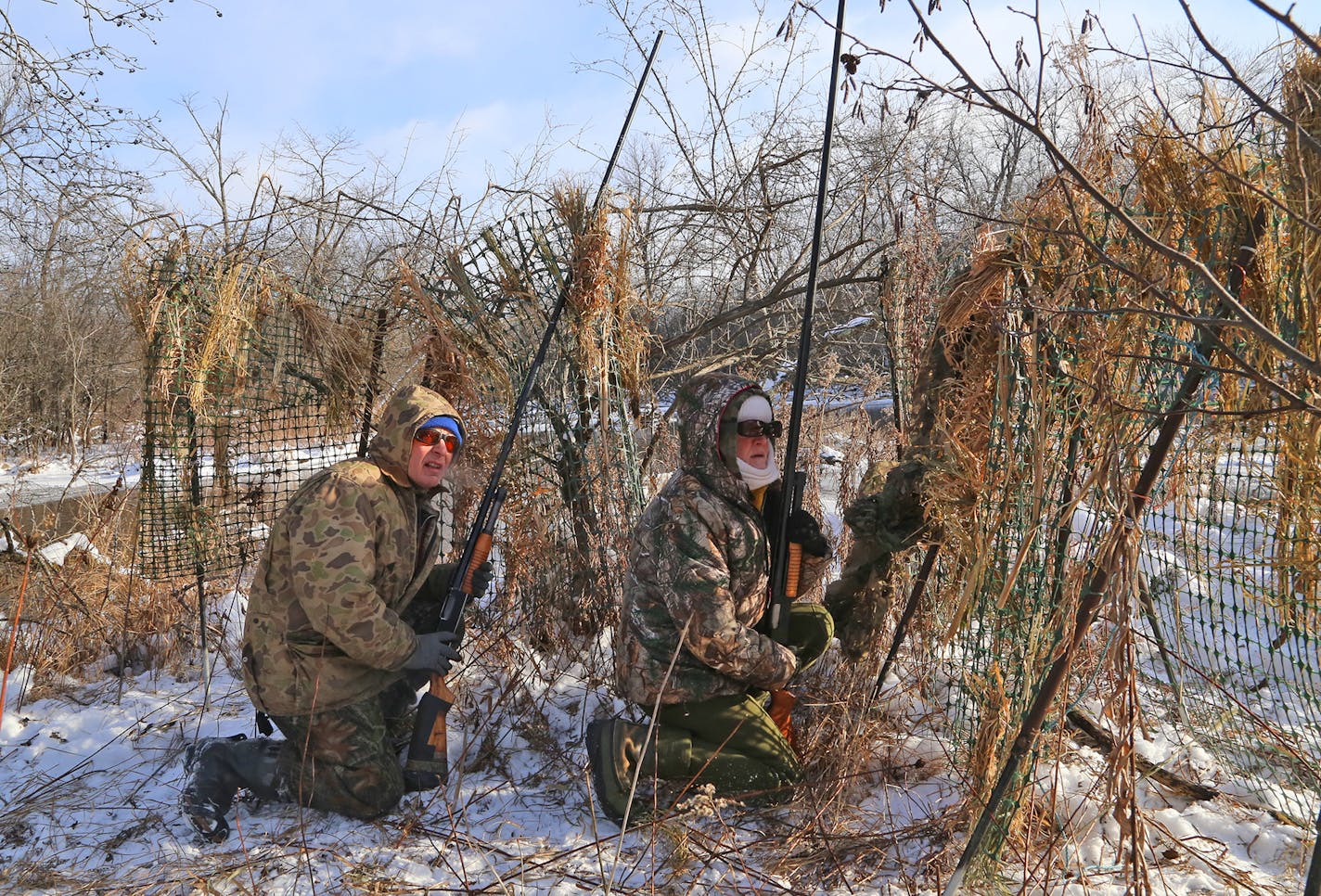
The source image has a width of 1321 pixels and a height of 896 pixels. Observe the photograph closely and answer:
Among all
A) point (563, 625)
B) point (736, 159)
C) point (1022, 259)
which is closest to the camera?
point (1022, 259)

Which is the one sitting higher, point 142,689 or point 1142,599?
point 1142,599

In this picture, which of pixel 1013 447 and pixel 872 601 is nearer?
pixel 1013 447

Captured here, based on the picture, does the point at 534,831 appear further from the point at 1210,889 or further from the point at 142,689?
the point at 142,689

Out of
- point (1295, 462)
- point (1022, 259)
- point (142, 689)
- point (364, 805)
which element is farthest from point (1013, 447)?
point (142, 689)

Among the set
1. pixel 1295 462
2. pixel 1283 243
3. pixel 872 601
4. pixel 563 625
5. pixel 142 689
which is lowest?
pixel 142 689

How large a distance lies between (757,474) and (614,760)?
1.14 m

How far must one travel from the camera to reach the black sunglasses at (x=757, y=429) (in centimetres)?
320

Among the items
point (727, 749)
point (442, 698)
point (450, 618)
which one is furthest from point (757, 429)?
point (442, 698)

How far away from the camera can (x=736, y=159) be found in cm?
664

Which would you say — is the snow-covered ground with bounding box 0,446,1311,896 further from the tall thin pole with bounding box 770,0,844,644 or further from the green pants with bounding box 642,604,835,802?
the tall thin pole with bounding box 770,0,844,644

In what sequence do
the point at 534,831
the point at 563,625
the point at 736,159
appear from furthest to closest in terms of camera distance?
the point at 736,159 < the point at 563,625 < the point at 534,831

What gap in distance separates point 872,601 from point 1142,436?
1.96 meters

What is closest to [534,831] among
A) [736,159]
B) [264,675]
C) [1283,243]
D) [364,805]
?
[364,805]

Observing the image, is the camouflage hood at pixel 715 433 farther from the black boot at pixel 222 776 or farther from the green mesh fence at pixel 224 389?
the green mesh fence at pixel 224 389
